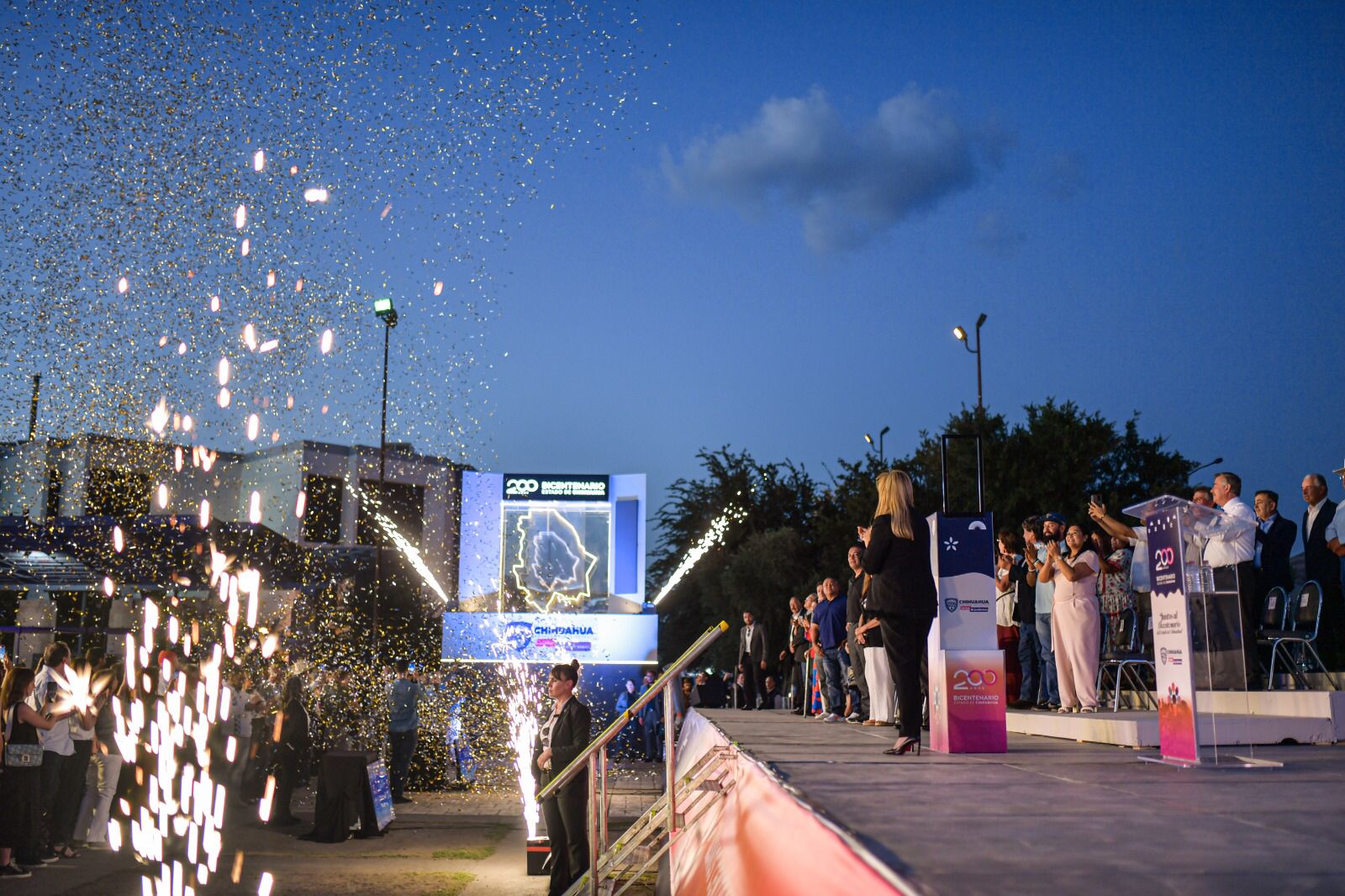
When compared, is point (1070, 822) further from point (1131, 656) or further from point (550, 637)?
point (550, 637)

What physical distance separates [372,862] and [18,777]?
13.5 ft

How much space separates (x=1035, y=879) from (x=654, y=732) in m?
25.0

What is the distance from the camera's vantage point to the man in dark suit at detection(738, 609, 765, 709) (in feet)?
68.2

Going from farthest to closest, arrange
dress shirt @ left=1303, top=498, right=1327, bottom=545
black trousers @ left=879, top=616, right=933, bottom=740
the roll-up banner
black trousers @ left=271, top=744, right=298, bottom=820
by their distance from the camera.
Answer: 1. black trousers @ left=271, top=744, right=298, bottom=820
2. dress shirt @ left=1303, top=498, right=1327, bottom=545
3. black trousers @ left=879, top=616, right=933, bottom=740
4. the roll-up banner

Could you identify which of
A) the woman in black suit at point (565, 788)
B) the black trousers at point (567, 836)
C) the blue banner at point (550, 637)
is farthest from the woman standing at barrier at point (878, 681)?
the blue banner at point (550, 637)

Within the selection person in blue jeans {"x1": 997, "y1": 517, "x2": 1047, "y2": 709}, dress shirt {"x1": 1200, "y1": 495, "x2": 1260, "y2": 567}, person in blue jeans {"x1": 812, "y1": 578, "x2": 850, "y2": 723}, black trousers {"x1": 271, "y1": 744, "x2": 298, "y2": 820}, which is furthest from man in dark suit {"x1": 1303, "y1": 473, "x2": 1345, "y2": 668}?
black trousers {"x1": 271, "y1": 744, "x2": 298, "y2": 820}

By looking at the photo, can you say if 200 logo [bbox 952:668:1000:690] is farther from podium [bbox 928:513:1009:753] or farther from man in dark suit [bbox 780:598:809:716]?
man in dark suit [bbox 780:598:809:716]

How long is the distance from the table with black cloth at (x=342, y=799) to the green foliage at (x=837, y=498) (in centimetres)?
1394

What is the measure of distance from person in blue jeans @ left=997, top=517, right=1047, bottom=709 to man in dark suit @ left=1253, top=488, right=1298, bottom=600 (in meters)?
2.05

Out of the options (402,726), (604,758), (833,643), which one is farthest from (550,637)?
(604,758)

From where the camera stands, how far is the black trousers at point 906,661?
6941mm

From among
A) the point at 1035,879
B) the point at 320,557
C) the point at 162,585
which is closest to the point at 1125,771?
the point at 1035,879

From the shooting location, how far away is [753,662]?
20.9 metres

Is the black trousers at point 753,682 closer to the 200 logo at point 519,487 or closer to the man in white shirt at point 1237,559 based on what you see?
the man in white shirt at point 1237,559
